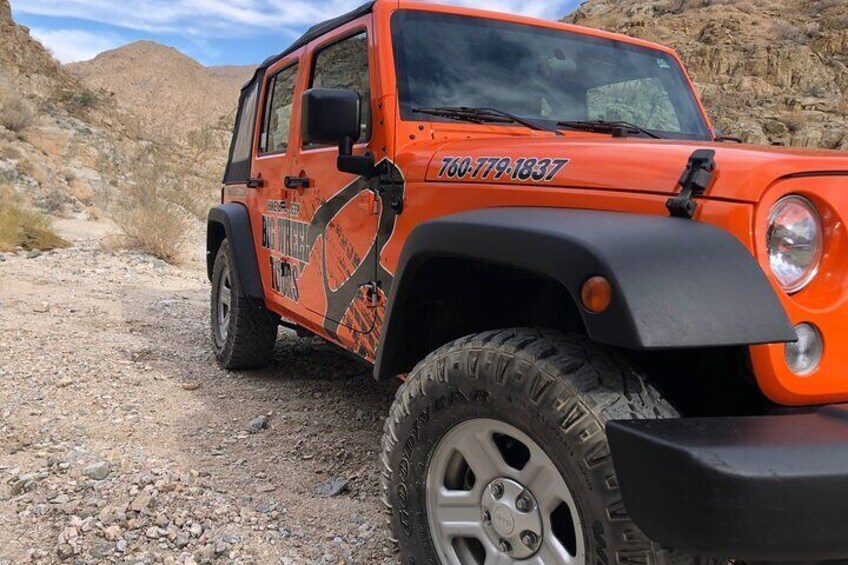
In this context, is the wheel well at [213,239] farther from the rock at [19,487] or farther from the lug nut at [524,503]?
the lug nut at [524,503]

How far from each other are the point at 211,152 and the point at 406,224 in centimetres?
2708

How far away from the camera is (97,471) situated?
2.92 metres

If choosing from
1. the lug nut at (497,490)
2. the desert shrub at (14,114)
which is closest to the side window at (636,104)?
the lug nut at (497,490)

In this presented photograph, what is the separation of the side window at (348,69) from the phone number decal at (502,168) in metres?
0.58

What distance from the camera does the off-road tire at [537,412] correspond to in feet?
5.07

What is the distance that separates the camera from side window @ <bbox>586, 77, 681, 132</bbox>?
3066mm

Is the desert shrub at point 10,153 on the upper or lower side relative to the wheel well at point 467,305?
lower

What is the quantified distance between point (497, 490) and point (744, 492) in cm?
70

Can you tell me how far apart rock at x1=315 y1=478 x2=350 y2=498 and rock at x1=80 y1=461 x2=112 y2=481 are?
0.86 meters

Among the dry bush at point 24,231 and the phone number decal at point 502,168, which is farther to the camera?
the dry bush at point 24,231

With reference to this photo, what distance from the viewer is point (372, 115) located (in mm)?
2779

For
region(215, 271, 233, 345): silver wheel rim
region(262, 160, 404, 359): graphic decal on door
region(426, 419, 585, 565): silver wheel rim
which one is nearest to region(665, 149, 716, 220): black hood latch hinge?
region(426, 419, 585, 565): silver wheel rim

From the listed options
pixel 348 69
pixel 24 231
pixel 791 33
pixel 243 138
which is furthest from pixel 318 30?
pixel 791 33

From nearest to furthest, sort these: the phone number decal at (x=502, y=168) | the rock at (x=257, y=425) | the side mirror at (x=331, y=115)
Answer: the phone number decal at (x=502, y=168)
the side mirror at (x=331, y=115)
the rock at (x=257, y=425)
